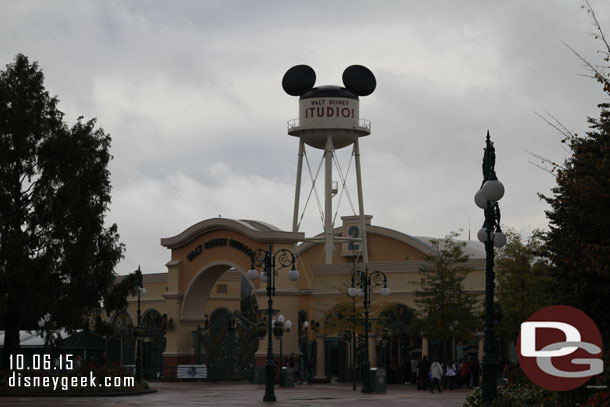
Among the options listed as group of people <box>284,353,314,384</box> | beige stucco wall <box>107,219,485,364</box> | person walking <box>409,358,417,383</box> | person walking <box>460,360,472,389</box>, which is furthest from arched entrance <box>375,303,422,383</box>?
person walking <box>460,360,472,389</box>

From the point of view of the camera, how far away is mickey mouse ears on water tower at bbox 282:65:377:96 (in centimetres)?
6391

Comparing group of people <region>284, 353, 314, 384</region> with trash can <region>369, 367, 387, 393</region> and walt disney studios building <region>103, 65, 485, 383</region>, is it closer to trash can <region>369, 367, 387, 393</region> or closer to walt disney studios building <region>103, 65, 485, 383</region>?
walt disney studios building <region>103, 65, 485, 383</region>

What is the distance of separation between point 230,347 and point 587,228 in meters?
37.1

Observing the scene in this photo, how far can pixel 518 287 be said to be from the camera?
51.4m

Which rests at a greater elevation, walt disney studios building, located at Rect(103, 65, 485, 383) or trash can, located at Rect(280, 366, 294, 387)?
walt disney studios building, located at Rect(103, 65, 485, 383)

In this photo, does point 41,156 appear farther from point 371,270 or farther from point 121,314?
point 121,314

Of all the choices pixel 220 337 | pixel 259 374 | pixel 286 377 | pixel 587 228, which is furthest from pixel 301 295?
pixel 587 228

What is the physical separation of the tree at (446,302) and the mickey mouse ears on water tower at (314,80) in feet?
48.8

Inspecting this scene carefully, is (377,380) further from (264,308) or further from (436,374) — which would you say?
(264,308)

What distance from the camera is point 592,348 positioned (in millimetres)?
19672

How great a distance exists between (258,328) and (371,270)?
1629 cm

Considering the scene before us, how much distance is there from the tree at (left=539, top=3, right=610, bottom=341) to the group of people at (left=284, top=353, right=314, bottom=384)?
26.2 meters

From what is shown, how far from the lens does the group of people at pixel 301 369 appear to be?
52812mm

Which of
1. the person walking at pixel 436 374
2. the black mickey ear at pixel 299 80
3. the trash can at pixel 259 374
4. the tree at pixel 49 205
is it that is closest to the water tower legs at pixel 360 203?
the black mickey ear at pixel 299 80
